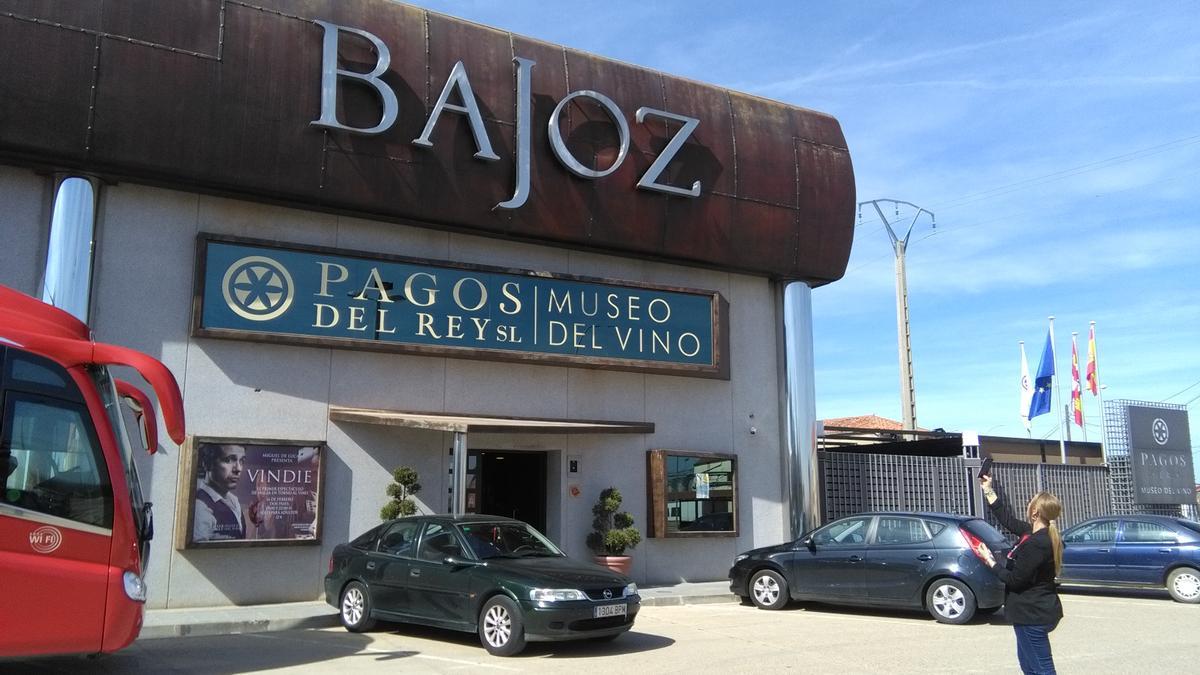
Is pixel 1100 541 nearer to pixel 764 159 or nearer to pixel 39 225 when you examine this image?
pixel 764 159

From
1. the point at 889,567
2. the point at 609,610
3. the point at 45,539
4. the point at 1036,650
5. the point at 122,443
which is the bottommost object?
the point at 609,610

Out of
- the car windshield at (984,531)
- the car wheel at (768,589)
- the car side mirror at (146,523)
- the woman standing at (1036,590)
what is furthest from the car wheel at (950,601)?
the car side mirror at (146,523)

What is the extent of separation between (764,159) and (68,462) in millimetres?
14133

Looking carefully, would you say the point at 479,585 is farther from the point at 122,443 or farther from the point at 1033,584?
the point at 1033,584

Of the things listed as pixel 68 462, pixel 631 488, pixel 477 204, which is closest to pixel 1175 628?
pixel 631 488

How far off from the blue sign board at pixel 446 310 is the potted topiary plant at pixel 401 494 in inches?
79.8

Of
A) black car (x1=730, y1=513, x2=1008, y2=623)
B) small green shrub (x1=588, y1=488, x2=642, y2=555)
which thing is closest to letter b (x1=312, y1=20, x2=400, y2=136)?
small green shrub (x1=588, y1=488, x2=642, y2=555)

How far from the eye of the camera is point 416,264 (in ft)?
51.6

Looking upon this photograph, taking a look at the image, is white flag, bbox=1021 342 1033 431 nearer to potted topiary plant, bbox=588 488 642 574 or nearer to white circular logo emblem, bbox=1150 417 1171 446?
white circular logo emblem, bbox=1150 417 1171 446

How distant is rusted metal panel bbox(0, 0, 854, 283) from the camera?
13.3 m

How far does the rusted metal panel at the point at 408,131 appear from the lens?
13.3 metres

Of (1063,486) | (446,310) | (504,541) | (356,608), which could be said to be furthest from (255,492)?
(1063,486)

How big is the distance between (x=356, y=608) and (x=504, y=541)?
6.87 feet

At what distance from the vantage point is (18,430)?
7340mm
